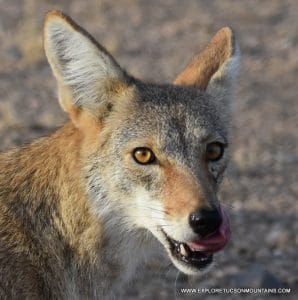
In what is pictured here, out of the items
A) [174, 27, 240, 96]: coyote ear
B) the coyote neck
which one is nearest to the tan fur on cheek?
the coyote neck

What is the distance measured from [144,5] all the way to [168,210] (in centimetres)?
1506

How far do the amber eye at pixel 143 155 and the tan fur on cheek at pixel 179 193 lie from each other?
13cm

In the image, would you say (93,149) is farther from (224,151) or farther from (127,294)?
(127,294)

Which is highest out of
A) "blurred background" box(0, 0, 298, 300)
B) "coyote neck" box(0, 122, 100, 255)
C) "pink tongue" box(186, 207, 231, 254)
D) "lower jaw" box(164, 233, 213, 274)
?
"coyote neck" box(0, 122, 100, 255)

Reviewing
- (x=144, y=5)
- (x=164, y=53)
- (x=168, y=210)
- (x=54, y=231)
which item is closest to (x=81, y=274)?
(x=54, y=231)

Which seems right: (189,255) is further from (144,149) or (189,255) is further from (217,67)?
(217,67)

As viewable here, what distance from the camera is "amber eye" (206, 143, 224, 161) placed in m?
7.16

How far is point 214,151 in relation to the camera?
7.21 meters

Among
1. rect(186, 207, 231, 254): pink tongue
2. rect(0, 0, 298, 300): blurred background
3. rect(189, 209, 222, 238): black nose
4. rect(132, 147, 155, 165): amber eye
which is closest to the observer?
rect(189, 209, 222, 238): black nose

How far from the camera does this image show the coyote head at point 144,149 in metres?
6.76

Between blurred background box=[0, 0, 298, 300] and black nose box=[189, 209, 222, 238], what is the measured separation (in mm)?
1207

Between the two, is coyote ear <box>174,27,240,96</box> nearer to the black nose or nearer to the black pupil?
the black pupil

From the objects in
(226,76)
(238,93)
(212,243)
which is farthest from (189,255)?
(238,93)

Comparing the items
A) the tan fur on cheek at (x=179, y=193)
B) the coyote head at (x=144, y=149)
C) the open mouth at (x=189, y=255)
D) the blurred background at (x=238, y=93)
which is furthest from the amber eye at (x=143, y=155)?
the blurred background at (x=238, y=93)
